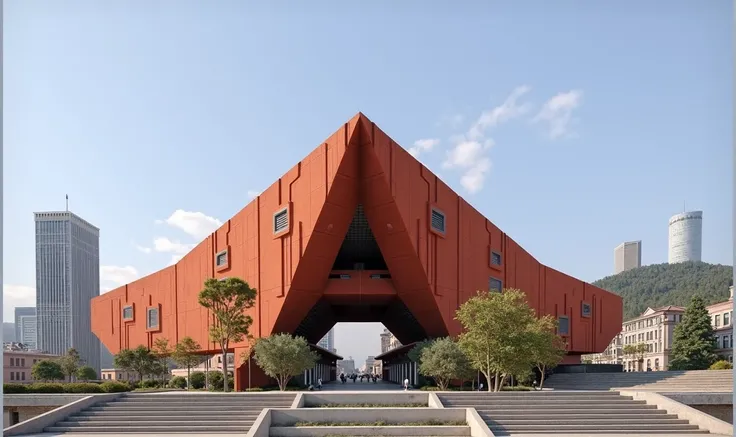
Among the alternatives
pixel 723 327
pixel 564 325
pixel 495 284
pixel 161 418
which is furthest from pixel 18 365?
pixel 723 327

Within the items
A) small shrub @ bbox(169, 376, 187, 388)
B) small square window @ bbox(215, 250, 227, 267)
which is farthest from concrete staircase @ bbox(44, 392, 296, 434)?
small shrub @ bbox(169, 376, 187, 388)

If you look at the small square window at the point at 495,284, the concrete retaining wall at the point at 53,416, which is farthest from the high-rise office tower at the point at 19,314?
the small square window at the point at 495,284

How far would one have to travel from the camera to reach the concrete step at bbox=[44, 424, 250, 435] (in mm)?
19016

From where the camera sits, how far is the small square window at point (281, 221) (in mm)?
30680

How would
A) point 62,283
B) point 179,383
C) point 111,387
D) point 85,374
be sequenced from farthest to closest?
1. point 62,283
2. point 85,374
3. point 179,383
4. point 111,387

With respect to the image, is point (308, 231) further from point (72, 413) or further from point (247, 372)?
point (72, 413)

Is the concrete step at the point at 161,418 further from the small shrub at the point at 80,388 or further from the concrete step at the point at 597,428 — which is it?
the concrete step at the point at 597,428

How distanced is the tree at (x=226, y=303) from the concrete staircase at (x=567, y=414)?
43.7 ft

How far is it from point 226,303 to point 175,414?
9.00 meters

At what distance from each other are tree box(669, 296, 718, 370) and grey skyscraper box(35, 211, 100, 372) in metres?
150

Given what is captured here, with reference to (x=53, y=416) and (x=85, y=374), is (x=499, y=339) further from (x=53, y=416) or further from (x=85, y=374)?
(x=85, y=374)

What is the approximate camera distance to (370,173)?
28703 mm

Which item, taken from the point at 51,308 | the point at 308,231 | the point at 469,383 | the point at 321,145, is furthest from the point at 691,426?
the point at 51,308

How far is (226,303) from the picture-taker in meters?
28.9
